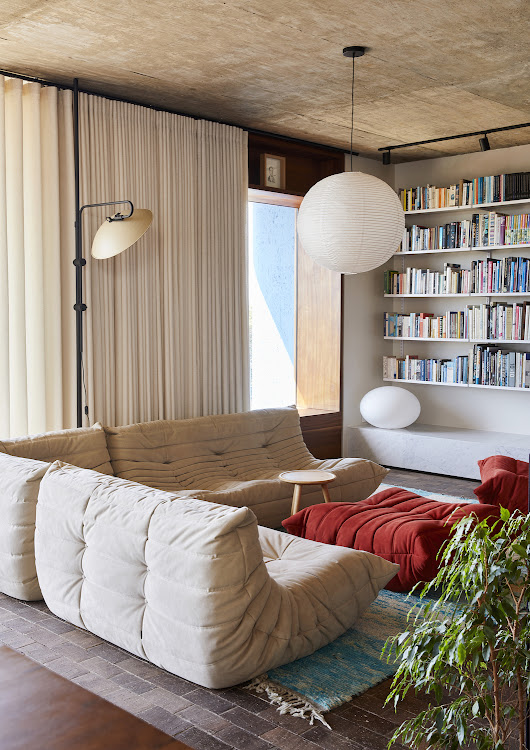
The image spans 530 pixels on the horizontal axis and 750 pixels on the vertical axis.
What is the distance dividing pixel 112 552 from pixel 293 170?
4.51m

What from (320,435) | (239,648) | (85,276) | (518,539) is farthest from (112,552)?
(320,435)

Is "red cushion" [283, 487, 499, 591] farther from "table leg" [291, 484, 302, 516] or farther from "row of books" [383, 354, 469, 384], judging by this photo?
"row of books" [383, 354, 469, 384]

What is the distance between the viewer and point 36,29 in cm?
380

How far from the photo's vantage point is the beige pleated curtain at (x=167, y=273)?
16.2 feet

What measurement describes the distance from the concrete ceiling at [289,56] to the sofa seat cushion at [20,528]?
2187 millimetres

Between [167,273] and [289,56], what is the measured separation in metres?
1.75

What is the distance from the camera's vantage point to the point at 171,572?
8.73ft

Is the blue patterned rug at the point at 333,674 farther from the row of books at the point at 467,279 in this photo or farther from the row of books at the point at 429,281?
the row of books at the point at 429,281

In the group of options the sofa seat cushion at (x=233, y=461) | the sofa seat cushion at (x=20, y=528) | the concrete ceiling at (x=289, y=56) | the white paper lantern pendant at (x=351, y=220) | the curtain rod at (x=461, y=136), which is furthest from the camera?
the curtain rod at (x=461, y=136)

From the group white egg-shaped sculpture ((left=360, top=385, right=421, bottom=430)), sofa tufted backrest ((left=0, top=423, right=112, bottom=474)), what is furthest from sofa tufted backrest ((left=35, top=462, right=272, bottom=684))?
white egg-shaped sculpture ((left=360, top=385, right=421, bottom=430))

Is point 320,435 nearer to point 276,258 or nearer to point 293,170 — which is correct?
point 276,258

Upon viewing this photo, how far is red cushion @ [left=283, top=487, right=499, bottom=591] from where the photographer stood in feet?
11.5

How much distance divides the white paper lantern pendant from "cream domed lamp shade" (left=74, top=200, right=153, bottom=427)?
3.32 ft

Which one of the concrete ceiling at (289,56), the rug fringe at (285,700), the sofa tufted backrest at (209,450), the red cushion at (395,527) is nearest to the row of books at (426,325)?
the concrete ceiling at (289,56)
